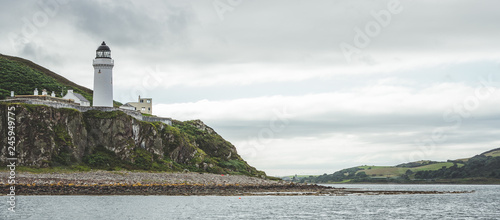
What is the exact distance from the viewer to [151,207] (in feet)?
203

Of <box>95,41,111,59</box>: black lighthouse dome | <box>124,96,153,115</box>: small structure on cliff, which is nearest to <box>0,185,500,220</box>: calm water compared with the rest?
<box>95,41,111,59</box>: black lighthouse dome

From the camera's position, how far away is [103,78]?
322 feet

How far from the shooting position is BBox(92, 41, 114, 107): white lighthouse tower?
322 feet

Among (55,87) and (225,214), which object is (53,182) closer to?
(225,214)

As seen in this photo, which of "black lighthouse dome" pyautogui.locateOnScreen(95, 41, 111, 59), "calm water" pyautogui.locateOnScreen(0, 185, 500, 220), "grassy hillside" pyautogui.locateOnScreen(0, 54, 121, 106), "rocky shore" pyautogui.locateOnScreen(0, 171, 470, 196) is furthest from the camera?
"grassy hillside" pyautogui.locateOnScreen(0, 54, 121, 106)

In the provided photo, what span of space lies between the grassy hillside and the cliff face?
31.1 metres

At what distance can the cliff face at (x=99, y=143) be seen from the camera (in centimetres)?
8156

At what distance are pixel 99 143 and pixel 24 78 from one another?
61.8 meters

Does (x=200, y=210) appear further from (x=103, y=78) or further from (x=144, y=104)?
(x=144, y=104)

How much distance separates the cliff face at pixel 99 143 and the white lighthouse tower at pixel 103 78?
4476 mm

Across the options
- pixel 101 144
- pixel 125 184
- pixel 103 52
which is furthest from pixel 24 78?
pixel 125 184

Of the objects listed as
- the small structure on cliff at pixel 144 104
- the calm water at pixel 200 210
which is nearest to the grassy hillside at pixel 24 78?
the small structure on cliff at pixel 144 104

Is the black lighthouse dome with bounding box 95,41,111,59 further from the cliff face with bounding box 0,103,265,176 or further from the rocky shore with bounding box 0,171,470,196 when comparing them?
the rocky shore with bounding box 0,171,470,196

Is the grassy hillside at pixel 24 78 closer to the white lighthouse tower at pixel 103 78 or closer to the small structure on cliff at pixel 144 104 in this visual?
the small structure on cliff at pixel 144 104
